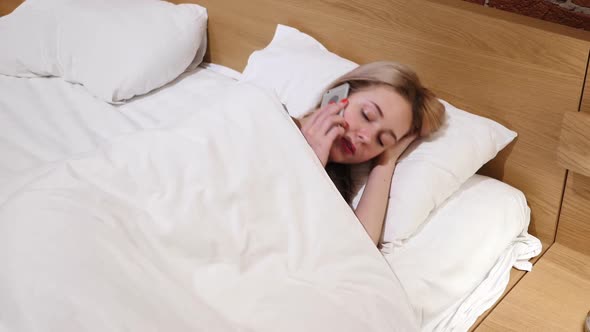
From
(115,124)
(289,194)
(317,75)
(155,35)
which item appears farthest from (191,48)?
(289,194)

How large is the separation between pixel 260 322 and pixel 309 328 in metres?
0.08

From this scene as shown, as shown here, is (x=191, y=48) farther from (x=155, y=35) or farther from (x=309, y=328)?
(x=309, y=328)

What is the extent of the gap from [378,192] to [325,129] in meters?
0.18

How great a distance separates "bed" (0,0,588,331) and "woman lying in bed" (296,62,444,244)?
0.11 m

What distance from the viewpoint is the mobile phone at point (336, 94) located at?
4.86 feet

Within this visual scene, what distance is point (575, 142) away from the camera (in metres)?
1.40

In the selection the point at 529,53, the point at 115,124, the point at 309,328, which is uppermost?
the point at 529,53

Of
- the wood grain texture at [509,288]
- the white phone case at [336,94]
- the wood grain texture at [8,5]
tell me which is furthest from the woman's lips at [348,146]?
the wood grain texture at [8,5]

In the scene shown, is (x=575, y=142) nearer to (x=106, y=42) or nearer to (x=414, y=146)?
(x=414, y=146)

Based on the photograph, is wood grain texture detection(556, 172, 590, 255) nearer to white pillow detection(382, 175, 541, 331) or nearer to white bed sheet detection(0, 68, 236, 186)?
white pillow detection(382, 175, 541, 331)

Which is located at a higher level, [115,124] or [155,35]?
[155,35]

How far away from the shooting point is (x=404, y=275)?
126 centimetres

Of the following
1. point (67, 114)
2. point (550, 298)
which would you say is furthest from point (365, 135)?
point (67, 114)

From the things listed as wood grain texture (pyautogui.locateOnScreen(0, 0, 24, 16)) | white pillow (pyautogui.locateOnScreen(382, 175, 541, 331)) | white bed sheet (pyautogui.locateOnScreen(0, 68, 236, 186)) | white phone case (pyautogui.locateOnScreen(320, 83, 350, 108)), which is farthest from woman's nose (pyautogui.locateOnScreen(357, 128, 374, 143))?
wood grain texture (pyautogui.locateOnScreen(0, 0, 24, 16))
